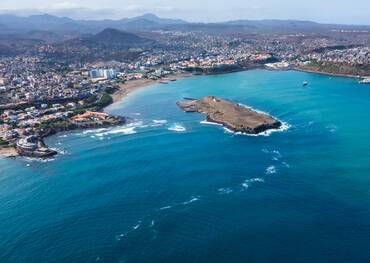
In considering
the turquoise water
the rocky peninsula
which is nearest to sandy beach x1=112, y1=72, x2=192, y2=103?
the rocky peninsula

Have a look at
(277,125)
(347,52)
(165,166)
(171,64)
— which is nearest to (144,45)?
(171,64)

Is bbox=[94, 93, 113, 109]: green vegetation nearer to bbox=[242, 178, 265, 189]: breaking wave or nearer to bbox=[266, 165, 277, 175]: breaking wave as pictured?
bbox=[266, 165, 277, 175]: breaking wave

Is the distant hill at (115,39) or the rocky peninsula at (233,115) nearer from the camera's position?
the rocky peninsula at (233,115)

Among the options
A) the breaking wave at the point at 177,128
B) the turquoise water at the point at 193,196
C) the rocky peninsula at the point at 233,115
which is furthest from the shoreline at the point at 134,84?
the turquoise water at the point at 193,196

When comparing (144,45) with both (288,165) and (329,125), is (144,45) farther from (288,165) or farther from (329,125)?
(288,165)

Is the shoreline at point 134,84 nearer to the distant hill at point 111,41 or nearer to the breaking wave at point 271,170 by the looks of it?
the breaking wave at point 271,170
